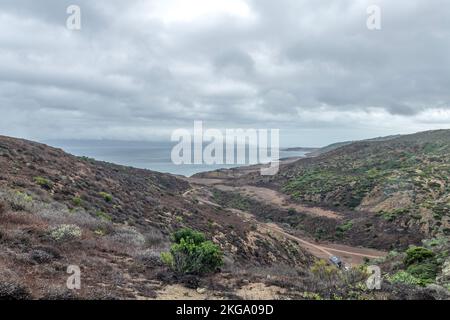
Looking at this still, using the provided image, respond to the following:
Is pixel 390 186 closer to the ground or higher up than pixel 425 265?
higher up

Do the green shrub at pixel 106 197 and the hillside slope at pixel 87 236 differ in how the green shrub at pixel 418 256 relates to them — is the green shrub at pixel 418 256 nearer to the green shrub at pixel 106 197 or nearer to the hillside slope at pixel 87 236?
the hillside slope at pixel 87 236

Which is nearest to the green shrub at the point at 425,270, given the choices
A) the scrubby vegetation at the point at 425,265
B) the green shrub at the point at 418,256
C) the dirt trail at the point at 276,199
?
the scrubby vegetation at the point at 425,265

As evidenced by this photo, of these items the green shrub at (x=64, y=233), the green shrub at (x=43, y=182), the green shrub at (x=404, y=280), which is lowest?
the green shrub at (x=404, y=280)

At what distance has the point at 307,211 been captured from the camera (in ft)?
177

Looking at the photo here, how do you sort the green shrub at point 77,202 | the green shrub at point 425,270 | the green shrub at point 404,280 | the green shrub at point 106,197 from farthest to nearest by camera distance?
the green shrub at point 106,197 → the green shrub at point 77,202 → the green shrub at point 425,270 → the green shrub at point 404,280

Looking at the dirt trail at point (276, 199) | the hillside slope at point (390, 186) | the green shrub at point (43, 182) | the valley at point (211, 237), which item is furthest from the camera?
the dirt trail at point (276, 199)

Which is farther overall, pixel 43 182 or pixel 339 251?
pixel 339 251

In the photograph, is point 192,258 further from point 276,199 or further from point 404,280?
point 276,199

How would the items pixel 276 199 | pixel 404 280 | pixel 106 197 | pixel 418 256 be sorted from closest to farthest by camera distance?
pixel 404 280 < pixel 418 256 < pixel 106 197 < pixel 276 199

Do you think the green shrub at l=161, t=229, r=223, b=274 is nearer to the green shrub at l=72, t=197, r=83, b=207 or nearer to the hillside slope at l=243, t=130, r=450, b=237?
the green shrub at l=72, t=197, r=83, b=207

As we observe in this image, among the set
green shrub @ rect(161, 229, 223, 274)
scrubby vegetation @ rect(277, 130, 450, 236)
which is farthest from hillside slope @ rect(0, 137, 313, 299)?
scrubby vegetation @ rect(277, 130, 450, 236)

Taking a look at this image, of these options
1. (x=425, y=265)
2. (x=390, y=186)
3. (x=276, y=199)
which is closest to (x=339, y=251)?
(x=425, y=265)

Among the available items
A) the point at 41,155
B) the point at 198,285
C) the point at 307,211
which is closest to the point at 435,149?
the point at 307,211
